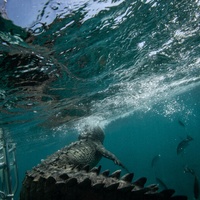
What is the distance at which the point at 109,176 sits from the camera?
2.74 metres

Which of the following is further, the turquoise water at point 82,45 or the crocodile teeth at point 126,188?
the turquoise water at point 82,45

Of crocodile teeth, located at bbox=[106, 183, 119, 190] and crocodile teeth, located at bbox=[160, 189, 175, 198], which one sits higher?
crocodile teeth, located at bbox=[106, 183, 119, 190]

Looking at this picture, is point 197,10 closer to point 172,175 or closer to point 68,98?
point 68,98

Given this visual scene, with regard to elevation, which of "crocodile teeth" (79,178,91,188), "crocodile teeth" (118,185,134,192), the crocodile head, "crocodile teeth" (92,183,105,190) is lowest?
"crocodile teeth" (118,185,134,192)

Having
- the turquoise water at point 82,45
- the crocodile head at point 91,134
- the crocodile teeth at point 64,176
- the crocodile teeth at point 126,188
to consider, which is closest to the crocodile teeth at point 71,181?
the crocodile teeth at point 64,176

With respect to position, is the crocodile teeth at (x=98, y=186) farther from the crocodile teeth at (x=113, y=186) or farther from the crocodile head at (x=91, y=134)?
the crocodile head at (x=91, y=134)

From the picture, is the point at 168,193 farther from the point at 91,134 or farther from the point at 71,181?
the point at 91,134

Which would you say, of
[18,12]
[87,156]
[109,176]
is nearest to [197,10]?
[18,12]

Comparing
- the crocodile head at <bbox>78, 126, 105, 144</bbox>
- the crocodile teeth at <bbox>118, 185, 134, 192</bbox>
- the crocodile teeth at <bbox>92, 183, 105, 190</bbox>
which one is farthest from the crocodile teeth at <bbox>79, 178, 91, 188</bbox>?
the crocodile head at <bbox>78, 126, 105, 144</bbox>

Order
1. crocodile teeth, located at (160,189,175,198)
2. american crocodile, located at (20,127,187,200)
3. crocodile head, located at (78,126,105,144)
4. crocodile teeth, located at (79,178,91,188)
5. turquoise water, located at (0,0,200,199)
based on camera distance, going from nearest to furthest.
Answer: crocodile teeth, located at (160,189,175,198) < american crocodile, located at (20,127,187,200) < crocodile teeth, located at (79,178,91,188) < turquoise water, located at (0,0,200,199) < crocodile head, located at (78,126,105,144)

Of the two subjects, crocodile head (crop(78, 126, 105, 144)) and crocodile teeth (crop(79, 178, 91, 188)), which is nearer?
crocodile teeth (crop(79, 178, 91, 188))

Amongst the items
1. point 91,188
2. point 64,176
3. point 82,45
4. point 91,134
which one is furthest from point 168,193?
point 91,134

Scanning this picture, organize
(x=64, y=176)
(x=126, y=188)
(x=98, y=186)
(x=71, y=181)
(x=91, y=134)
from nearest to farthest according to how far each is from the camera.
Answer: (x=126, y=188) → (x=98, y=186) → (x=71, y=181) → (x=64, y=176) → (x=91, y=134)

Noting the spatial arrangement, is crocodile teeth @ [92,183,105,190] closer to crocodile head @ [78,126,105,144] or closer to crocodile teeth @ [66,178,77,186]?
crocodile teeth @ [66,178,77,186]
